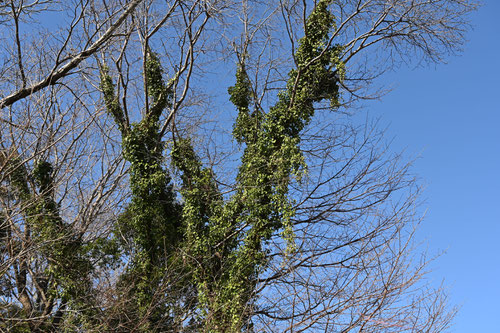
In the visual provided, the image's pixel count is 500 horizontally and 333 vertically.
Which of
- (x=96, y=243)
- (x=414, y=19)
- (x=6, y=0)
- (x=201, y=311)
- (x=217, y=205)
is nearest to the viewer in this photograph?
(x=6, y=0)

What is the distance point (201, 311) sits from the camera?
10219 millimetres

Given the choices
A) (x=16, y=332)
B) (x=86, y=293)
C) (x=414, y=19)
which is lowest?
(x=16, y=332)

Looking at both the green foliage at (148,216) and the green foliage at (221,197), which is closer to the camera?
the green foliage at (221,197)

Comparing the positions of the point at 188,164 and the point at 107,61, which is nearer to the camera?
the point at 188,164

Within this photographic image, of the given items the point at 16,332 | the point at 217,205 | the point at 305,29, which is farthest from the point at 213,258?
the point at 305,29

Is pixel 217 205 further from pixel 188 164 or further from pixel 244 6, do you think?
pixel 244 6

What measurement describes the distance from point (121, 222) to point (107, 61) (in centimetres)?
392

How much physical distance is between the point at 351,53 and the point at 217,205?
444 cm

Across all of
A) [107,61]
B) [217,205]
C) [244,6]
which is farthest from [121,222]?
[244,6]

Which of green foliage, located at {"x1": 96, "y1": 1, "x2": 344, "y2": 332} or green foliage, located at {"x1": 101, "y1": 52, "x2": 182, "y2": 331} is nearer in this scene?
green foliage, located at {"x1": 96, "y1": 1, "x2": 344, "y2": 332}

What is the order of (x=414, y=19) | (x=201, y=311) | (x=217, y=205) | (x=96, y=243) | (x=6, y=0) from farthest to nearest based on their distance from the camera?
(x=96, y=243) < (x=414, y=19) < (x=217, y=205) < (x=201, y=311) < (x=6, y=0)

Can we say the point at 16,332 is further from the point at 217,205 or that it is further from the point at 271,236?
the point at 271,236

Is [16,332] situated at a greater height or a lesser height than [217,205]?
lesser

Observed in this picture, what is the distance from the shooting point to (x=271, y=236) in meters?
10.2
